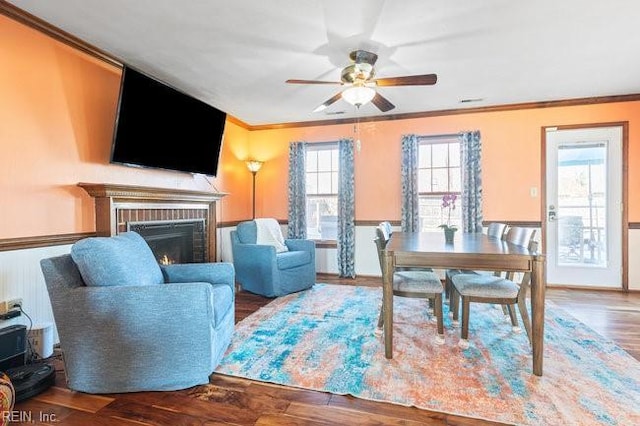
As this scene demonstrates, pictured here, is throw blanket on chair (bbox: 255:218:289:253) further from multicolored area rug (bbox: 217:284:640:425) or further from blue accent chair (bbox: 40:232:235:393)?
blue accent chair (bbox: 40:232:235:393)

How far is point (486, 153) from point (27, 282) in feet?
16.4

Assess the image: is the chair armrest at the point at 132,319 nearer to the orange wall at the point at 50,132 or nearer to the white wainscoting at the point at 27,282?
the white wainscoting at the point at 27,282

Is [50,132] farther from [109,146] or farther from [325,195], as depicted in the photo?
[325,195]

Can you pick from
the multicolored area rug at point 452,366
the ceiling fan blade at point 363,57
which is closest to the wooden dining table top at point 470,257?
the multicolored area rug at point 452,366

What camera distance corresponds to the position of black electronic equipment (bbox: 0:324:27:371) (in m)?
1.93

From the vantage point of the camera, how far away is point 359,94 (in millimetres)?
2643

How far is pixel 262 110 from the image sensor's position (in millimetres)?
4430

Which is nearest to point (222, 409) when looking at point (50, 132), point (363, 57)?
point (50, 132)

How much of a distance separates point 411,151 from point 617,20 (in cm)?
241

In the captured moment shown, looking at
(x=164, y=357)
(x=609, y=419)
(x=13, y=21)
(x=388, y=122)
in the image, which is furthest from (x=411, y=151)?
(x=13, y=21)

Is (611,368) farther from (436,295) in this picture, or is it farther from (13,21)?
(13,21)

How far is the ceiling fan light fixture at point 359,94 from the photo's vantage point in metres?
2.62

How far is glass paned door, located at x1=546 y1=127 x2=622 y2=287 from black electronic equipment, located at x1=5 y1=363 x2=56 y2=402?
5.20 metres

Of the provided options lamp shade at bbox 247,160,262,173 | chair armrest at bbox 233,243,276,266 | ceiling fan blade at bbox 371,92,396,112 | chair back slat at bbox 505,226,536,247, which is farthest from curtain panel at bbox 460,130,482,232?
lamp shade at bbox 247,160,262,173
